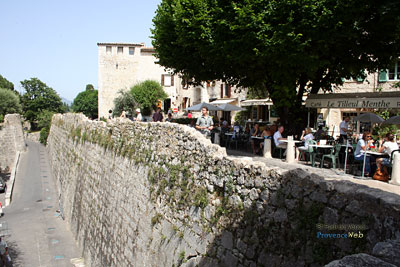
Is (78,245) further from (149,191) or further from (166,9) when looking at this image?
(166,9)

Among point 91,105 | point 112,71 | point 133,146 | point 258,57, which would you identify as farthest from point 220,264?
point 91,105

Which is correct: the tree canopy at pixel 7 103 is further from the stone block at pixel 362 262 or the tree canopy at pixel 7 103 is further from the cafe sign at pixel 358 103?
the stone block at pixel 362 262

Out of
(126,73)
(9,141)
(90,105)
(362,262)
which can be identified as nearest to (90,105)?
(90,105)

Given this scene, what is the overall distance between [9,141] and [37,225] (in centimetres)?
2831

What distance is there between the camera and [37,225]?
60.6 ft

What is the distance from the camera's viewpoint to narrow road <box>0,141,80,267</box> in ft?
46.8

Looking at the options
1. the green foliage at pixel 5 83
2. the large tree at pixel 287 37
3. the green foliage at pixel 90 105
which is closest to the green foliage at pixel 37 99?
the green foliage at pixel 5 83

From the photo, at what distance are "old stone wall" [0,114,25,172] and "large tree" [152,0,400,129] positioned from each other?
3513cm

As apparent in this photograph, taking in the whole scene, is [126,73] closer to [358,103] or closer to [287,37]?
[287,37]

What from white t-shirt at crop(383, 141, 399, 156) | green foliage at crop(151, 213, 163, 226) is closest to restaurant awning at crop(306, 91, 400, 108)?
white t-shirt at crop(383, 141, 399, 156)

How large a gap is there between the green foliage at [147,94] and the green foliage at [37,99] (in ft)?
117

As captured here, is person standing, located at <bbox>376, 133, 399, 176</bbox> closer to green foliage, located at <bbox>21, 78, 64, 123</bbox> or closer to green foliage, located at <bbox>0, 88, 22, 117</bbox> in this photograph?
green foliage, located at <bbox>0, 88, 22, 117</bbox>

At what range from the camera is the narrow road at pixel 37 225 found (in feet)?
46.8

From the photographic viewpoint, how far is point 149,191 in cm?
815
